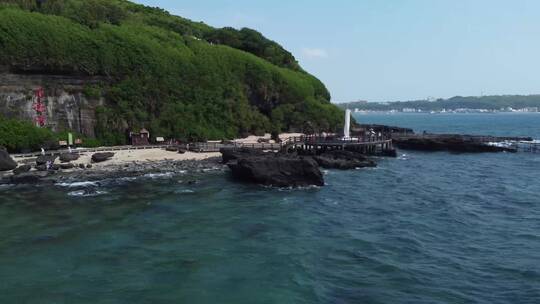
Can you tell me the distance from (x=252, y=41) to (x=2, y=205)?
81365 millimetres

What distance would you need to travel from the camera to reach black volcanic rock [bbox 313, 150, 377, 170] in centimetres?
5697

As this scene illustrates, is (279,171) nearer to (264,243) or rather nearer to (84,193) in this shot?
(84,193)

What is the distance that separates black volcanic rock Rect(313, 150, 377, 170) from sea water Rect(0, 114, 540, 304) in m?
9.65

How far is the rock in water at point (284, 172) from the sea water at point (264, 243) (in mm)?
1954

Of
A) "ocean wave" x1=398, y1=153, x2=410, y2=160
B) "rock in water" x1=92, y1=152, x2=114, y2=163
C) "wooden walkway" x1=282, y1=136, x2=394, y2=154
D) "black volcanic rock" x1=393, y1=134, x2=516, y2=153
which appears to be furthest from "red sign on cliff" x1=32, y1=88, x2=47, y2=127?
"black volcanic rock" x1=393, y1=134, x2=516, y2=153

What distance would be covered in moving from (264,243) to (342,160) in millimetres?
31973

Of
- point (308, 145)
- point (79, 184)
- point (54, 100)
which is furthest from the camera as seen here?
point (308, 145)

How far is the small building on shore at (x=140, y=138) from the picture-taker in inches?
2584

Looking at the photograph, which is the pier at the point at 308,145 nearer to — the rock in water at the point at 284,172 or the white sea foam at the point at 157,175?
the white sea foam at the point at 157,175

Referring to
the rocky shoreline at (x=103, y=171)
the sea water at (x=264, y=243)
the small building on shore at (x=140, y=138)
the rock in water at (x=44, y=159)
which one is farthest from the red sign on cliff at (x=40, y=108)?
the sea water at (x=264, y=243)

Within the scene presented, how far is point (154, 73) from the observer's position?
240 ft

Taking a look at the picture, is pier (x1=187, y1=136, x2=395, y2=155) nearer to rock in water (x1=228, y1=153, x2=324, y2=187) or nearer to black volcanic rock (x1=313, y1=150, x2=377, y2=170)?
black volcanic rock (x1=313, y1=150, x2=377, y2=170)

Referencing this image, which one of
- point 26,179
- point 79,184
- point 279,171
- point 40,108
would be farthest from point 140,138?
point 279,171

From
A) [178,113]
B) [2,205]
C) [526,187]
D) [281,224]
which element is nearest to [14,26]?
[178,113]
